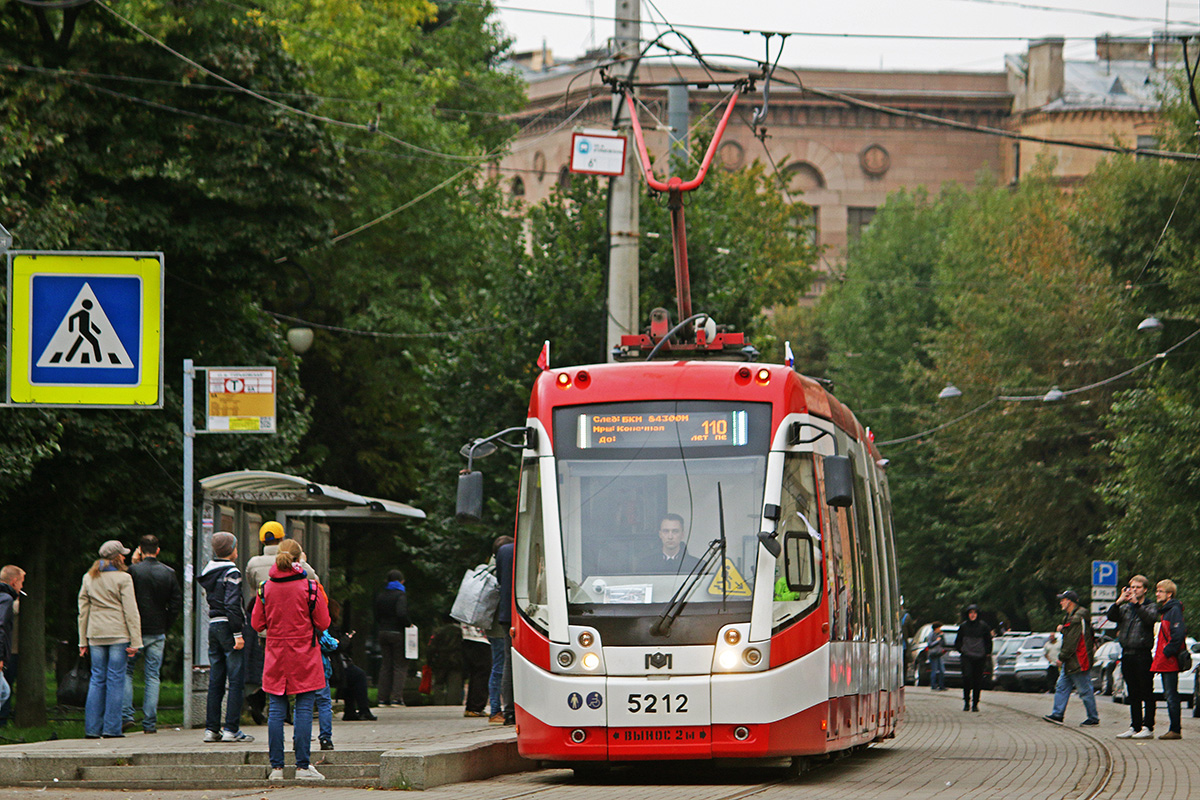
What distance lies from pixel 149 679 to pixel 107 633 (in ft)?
3.68

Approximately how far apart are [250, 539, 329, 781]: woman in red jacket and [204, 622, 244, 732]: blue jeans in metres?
3.03

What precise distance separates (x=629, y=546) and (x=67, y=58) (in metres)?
14.5

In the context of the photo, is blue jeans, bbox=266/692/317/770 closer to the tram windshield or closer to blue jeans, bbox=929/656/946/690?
the tram windshield

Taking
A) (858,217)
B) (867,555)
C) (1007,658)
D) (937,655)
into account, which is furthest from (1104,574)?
(858,217)

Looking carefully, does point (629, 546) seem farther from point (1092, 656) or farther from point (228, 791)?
point (1092, 656)

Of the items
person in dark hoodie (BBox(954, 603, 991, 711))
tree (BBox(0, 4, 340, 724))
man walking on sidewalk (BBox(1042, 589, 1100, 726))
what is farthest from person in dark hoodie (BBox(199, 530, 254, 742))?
person in dark hoodie (BBox(954, 603, 991, 711))

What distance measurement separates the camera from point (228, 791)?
12.5 m

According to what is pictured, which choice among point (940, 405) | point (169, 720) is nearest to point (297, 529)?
point (169, 720)

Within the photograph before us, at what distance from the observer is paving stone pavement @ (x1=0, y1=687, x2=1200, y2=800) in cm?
1214

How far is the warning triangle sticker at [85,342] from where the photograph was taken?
1263 cm

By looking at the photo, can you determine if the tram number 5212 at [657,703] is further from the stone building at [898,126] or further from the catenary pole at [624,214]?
the stone building at [898,126]

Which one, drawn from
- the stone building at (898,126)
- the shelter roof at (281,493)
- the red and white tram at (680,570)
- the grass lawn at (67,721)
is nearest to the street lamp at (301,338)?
the grass lawn at (67,721)

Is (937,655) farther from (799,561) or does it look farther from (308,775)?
(308,775)

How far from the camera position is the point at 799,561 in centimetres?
1292
